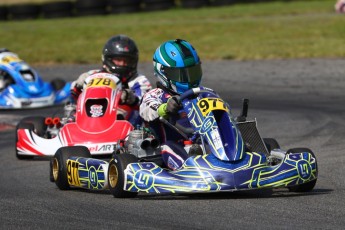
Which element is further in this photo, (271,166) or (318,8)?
(318,8)

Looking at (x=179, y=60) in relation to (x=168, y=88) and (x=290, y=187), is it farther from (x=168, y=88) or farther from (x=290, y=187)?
(x=290, y=187)

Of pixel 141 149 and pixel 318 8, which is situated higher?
pixel 141 149

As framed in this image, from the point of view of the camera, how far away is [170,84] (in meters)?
8.23

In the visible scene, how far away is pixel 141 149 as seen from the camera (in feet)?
27.3

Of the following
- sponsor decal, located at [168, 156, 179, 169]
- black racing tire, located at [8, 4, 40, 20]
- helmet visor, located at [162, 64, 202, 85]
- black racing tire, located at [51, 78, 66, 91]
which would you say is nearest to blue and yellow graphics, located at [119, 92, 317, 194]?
sponsor decal, located at [168, 156, 179, 169]

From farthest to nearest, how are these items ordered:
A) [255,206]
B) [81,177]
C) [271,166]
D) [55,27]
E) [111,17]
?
[111,17]
[55,27]
[81,177]
[271,166]
[255,206]

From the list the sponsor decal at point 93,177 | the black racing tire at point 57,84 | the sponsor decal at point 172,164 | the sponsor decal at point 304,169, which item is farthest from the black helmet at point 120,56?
the black racing tire at point 57,84

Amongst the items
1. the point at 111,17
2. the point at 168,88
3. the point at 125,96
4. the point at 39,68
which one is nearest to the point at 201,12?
the point at 111,17

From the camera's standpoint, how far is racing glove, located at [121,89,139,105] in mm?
10578

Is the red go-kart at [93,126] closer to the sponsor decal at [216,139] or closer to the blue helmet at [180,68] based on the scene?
the blue helmet at [180,68]

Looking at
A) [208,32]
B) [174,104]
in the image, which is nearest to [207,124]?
[174,104]

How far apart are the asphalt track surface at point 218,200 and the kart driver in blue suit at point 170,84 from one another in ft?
2.36

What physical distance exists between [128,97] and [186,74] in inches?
99.0

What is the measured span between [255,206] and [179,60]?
1.75m
